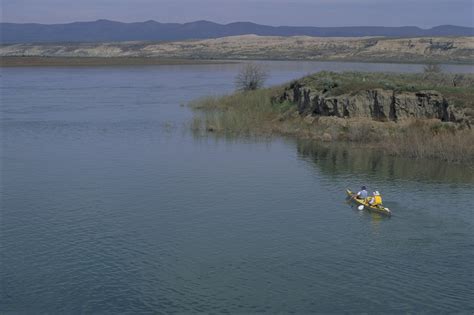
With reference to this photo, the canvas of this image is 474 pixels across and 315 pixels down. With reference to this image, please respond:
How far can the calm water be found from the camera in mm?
21359

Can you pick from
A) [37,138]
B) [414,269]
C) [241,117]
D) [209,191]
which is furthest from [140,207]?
[241,117]

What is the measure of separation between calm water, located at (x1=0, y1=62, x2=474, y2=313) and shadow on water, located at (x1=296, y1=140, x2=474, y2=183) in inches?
4.4

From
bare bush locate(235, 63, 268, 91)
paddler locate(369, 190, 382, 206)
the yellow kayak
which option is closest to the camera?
the yellow kayak

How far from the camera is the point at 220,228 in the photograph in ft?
90.7

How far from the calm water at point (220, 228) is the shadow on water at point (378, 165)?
0.37ft

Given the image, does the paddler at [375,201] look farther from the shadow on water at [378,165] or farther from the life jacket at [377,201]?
the shadow on water at [378,165]

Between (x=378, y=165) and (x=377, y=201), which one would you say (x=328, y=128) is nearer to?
(x=378, y=165)

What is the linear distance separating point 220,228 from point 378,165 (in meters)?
14.8

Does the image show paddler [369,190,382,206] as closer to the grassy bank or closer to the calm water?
the calm water

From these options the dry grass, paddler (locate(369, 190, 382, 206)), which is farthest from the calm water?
the dry grass

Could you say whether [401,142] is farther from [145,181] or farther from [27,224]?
[27,224]

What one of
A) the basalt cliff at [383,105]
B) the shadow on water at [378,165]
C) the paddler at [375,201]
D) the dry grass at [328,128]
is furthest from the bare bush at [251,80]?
the paddler at [375,201]

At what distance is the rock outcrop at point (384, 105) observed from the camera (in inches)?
1778

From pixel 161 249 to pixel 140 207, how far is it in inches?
212
